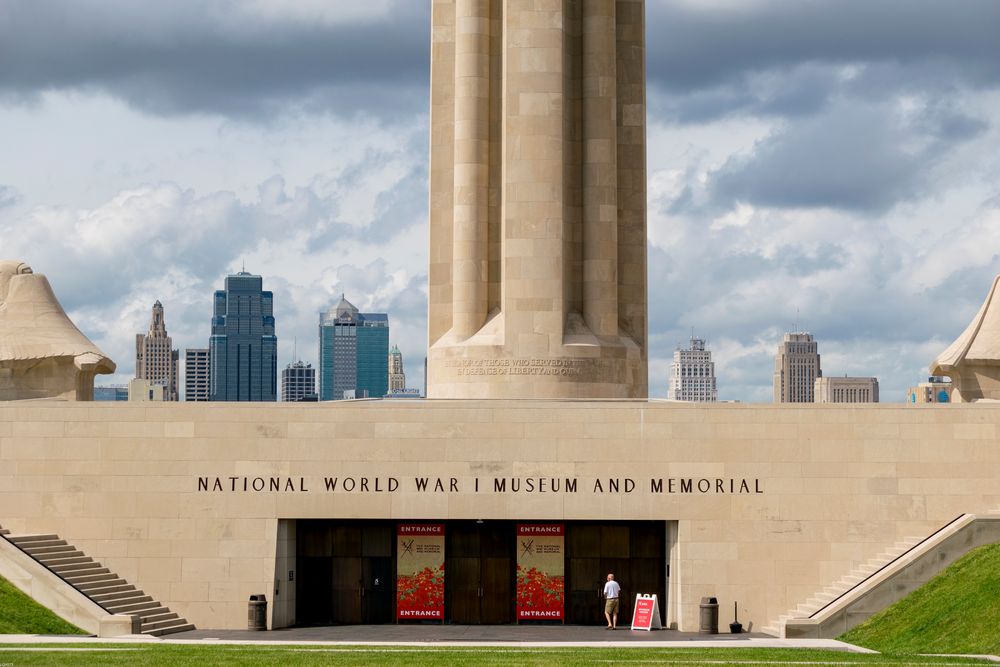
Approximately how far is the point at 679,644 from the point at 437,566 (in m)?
9.49

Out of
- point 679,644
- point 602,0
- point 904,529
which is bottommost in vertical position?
point 679,644

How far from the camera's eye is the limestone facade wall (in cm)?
4294

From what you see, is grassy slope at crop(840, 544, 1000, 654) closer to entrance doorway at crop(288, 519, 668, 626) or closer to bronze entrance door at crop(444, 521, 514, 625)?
entrance doorway at crop(288, 519, 668, 626)

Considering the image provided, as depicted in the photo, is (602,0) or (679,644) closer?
(679,644)

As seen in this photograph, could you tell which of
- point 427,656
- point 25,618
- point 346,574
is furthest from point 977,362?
point 25,618

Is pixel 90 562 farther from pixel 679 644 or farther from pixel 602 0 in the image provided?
pixel 602 0

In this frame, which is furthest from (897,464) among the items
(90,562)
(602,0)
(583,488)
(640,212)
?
(90,562)

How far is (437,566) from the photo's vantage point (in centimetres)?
4391

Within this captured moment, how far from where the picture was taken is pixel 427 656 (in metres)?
32.6

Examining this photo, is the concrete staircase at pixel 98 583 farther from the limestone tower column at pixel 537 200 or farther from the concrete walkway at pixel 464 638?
the limestone tower column at pixel 537 200

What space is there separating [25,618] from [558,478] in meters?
14.6

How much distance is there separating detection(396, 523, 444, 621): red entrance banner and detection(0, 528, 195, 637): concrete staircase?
599 centimetres

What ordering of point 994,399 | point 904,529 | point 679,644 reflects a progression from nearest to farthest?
point 679,644, point 904,529, point 994,399

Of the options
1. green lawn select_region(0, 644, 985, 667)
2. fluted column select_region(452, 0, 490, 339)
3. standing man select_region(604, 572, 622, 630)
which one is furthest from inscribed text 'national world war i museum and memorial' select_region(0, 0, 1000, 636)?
green lawn select_region(0, 644, 985, 667)
